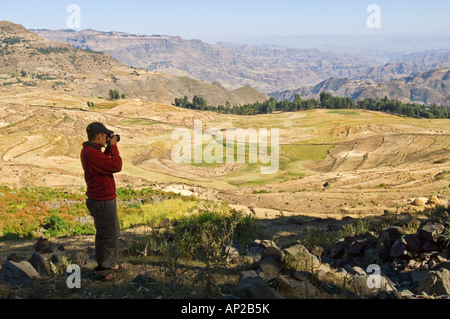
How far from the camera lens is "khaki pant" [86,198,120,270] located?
22.9 ft

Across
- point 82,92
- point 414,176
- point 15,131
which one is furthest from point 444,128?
point 82,92

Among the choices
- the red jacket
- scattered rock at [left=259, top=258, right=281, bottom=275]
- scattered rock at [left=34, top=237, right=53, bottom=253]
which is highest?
the red jacket

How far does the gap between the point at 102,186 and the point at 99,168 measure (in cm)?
38

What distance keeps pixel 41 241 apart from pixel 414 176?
97.3 ft

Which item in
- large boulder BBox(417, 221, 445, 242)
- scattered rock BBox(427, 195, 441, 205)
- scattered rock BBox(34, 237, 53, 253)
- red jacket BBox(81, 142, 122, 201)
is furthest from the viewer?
scattered rock BBox(427, 195, 441, 205)

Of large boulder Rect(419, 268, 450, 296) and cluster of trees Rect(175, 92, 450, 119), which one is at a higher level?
cluster of trees Rect(175, 92, 450, 119)

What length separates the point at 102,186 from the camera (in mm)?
6938

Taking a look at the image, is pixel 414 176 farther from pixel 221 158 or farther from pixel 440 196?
pixel 221 158

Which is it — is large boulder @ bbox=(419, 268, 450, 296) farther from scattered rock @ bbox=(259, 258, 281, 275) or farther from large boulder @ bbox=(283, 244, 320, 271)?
scattered rock @ bbox=(259, 258, 281, 275)

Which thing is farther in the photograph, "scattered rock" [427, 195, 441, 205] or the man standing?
"scattered rock" [427, 195, 441, 205]

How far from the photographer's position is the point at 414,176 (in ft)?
99.7

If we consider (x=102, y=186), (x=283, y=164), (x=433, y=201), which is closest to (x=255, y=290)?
(x=102, y=186)

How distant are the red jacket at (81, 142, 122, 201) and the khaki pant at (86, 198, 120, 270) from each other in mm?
164

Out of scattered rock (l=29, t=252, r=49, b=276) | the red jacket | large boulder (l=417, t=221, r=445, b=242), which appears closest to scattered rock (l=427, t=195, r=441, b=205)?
large boulder (l=417, t=221, r=445, b=242)
